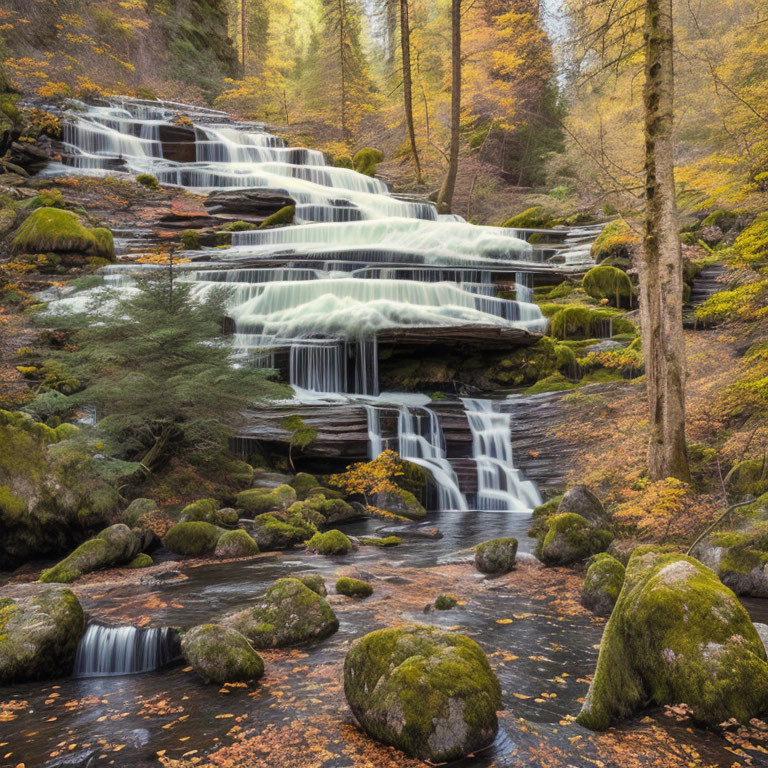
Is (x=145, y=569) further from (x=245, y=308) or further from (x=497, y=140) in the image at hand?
(x=497, y=140)

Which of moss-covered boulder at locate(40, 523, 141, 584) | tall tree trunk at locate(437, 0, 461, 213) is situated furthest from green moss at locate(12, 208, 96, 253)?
tall tree trunk at locate(437, 0, 461, 213)

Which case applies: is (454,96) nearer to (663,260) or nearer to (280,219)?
(280,219)

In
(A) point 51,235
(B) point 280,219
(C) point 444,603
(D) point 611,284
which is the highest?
(B) point 280,219

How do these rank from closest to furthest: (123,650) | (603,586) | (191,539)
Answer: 1. (123,650)
2. (603,586)
3. (191,539)

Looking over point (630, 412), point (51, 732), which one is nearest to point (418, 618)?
point (51, 732)

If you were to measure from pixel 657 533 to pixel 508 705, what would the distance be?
13.9ft

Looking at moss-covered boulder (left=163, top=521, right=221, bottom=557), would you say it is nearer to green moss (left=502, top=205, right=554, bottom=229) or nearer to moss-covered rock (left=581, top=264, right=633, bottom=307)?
moss-covered rock (left=581, top=264, right=633, bottom=307)

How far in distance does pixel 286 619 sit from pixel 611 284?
15.9 metres

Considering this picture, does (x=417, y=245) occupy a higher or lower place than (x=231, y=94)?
lower

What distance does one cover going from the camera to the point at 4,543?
26.5 ft

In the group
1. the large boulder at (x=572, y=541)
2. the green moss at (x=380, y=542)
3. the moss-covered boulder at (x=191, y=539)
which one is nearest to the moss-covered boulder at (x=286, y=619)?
the moss-covered boulder at (x=191, y=539)

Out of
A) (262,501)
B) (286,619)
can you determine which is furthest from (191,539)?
(286,619)

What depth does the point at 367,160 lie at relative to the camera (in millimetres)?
33938

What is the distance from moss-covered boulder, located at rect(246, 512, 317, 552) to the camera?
8.98m
